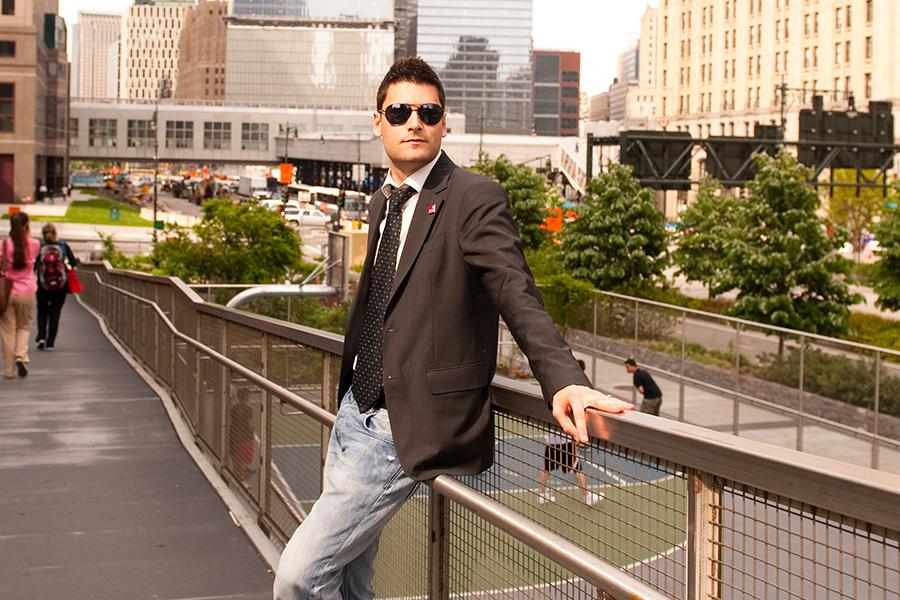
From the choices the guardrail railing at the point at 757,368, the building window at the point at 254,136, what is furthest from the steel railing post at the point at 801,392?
the building window at the point at 254,136

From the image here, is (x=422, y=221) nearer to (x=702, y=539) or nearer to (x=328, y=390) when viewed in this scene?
(x=702, y=539)

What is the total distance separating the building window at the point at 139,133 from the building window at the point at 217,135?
6.41 metres

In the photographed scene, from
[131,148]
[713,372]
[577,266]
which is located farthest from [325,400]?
[131,148]

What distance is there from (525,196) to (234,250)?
24.2m

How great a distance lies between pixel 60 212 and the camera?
104 meters

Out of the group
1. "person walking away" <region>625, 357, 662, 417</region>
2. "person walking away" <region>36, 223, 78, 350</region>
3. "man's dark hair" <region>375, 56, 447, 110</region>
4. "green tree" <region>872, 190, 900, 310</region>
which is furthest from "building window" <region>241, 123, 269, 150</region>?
"man's dark hair" <region>375, 56, 447, 110</region>

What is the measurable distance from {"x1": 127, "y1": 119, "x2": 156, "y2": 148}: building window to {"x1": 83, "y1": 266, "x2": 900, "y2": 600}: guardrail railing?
→ 154179 mm

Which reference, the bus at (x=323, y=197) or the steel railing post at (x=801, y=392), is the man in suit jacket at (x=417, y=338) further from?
the bus at (x=323, y=197)

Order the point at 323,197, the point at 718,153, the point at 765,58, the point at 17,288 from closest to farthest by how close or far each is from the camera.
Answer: the point at 17,288 → the point at 718,153 → the point at 765,58 → the point at 323,197

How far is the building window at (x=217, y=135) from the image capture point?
15775 centimetres

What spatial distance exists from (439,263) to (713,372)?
888 inches

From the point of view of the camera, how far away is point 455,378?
359 cm

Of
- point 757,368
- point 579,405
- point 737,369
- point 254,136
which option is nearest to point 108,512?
point 579,405

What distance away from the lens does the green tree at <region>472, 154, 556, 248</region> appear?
63.3 metres
